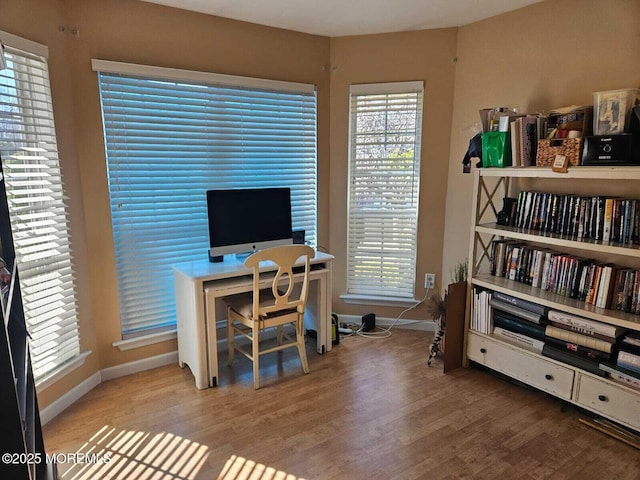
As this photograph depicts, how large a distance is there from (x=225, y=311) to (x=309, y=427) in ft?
3.97

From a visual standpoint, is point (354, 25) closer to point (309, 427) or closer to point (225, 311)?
point (225, 311)

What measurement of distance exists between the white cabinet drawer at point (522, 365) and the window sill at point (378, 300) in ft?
2.48

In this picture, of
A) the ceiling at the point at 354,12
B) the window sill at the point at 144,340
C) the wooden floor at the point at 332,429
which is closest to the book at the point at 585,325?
the wooden floor at the point at 332,429

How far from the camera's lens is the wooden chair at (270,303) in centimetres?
255

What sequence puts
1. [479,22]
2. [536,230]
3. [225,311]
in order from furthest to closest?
[225,311] < [479,22] < [536,230]

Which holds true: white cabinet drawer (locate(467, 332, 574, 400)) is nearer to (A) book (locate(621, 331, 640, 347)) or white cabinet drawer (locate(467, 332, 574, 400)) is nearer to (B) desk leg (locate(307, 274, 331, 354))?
(A) book (locate(621, 331, 640, 347))

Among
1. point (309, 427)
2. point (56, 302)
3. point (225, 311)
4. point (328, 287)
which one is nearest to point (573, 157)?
point (328, 287)

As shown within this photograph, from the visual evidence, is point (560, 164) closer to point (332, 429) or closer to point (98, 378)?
point (332, 429)

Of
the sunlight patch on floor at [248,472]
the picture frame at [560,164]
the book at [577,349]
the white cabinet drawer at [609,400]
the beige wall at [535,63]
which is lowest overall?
the sunlight patch on floor at [248,472]

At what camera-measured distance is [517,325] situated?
2605 mm

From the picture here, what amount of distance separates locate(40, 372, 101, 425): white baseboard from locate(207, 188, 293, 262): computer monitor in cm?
105

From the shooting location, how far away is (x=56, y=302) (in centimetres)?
239

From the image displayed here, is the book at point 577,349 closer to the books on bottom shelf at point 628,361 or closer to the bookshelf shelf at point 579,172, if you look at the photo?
the books on bottom shelf at point 628,361

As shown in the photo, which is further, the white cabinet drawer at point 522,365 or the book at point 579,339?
the white cabinet drawer at point 522,365
